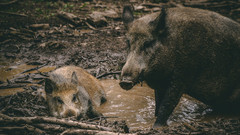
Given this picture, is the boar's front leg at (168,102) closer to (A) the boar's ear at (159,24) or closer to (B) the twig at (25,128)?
(A) the boar's ear at (159,24)

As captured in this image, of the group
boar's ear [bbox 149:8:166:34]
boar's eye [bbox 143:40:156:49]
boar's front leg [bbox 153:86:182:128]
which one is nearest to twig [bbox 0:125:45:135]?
boar's front leg [bbox 153:86:182:128]

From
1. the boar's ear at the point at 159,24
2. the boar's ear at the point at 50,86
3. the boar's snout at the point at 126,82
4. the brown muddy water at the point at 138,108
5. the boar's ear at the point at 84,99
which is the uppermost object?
the boar's ear at the point at 159,24

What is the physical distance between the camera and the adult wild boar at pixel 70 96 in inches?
183

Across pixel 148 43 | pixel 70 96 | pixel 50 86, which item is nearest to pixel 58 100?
pixel 70 96

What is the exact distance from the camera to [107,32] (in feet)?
37.3

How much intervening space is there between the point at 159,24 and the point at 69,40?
7.35 m

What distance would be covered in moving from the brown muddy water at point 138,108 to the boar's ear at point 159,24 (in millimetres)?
1695

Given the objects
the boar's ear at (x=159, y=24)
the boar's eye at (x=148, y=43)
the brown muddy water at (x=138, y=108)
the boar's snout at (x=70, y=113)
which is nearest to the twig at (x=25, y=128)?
the boar's snout at (x=70, y=113)

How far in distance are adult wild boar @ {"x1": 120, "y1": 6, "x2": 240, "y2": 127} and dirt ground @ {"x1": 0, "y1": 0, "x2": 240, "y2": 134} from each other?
0.72m

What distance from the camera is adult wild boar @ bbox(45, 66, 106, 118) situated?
4639mm

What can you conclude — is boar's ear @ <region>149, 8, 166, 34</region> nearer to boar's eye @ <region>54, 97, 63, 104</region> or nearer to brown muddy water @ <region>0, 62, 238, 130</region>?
brown muddy water @ <region>0, 62, 238, 130</region>

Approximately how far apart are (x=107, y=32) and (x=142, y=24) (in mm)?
7738

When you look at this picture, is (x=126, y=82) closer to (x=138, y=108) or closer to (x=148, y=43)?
(x=148, y=43)

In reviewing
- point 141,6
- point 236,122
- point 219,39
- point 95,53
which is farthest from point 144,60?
point 141,6
